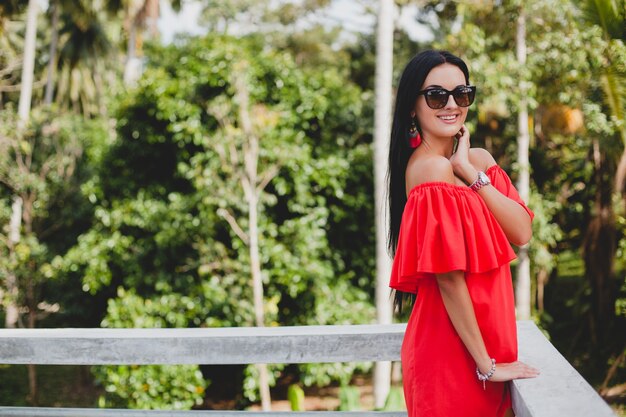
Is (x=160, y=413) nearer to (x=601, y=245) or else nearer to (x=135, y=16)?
(x=601, y=245)

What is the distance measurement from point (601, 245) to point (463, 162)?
8.89 metres

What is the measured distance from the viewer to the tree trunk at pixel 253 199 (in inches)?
297

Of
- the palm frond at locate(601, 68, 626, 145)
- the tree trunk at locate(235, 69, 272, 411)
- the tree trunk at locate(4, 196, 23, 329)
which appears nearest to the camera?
the palm frond at locate(601, 68, 626, 145)

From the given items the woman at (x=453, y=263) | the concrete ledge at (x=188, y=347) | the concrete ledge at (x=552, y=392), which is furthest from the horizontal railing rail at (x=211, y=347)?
the woman at (x=453, y=263)

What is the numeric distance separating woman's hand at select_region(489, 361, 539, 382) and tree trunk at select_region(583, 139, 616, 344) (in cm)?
860

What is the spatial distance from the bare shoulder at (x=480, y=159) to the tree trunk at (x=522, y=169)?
709cm

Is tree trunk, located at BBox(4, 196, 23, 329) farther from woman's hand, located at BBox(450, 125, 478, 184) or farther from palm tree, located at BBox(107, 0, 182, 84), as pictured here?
woman's hand, located at BBox(450, 125, 478, 184)

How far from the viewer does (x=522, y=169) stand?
8.65 metres

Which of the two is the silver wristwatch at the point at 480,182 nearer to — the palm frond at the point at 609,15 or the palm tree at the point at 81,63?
the palm frond at the point at 609,15

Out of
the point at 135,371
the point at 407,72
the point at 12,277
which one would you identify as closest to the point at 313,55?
the point at 12,277

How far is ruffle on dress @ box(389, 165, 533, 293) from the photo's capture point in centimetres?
150

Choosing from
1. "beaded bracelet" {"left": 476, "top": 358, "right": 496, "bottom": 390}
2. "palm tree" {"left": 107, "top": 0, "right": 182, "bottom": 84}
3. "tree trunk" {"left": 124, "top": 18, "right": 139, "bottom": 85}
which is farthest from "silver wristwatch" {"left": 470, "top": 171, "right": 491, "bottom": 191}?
"palm tree" {"left": 107, "top": 0, "right": 182, "bottom": 84}

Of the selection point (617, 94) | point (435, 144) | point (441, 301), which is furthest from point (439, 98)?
point (617, 94)

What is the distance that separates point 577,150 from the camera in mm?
10445
